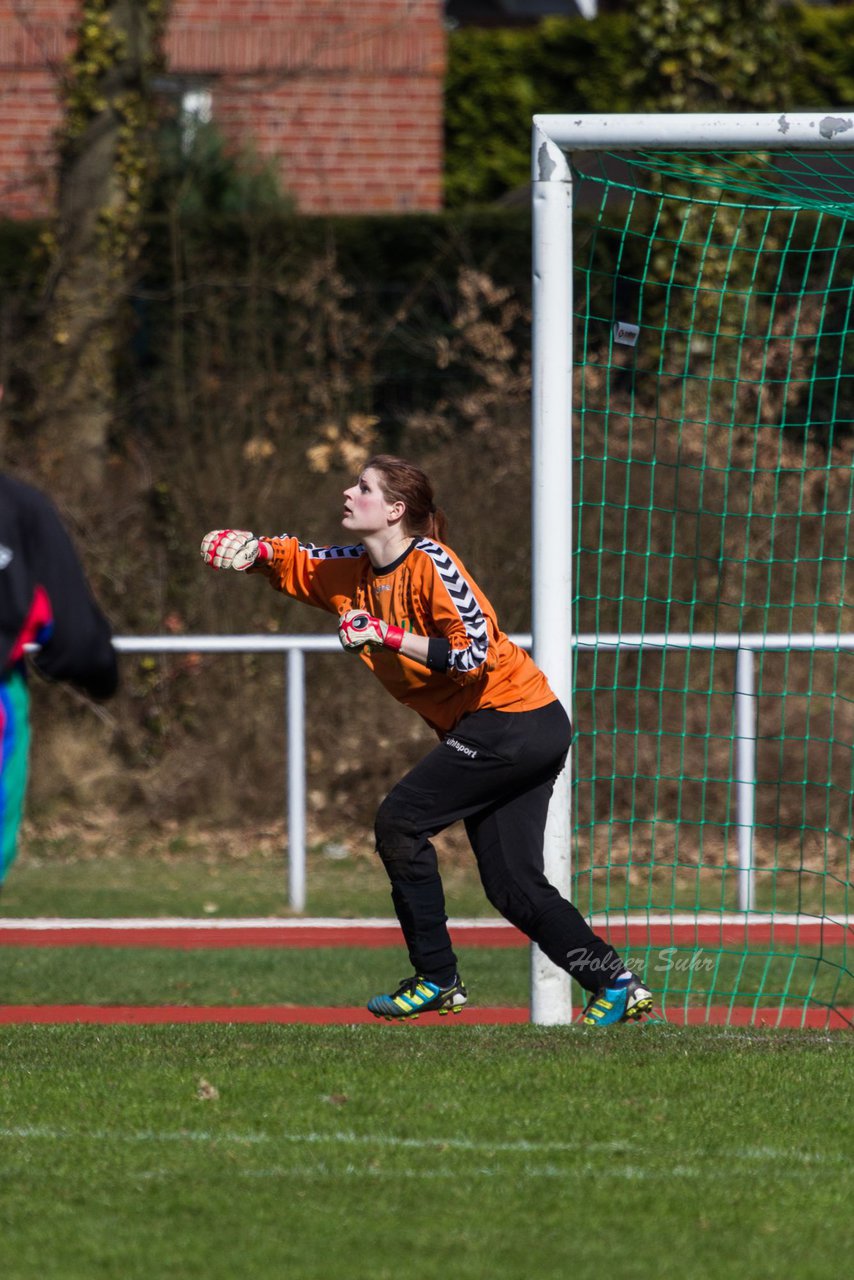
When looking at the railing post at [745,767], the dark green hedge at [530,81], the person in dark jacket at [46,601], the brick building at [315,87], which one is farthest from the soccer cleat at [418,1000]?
the dark green hedge at [530,81]

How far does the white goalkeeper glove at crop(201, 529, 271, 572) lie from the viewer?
250 inches

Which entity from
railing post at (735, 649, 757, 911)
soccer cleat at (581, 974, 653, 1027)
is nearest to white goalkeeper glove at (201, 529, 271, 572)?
soccer cleat at (581, 974, 653, 1027)

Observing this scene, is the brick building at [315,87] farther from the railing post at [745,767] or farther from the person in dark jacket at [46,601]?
the person in dark jacket at [46,601]

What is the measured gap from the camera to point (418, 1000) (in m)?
6.39

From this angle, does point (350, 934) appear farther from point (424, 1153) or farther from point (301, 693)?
point (424, 1153)

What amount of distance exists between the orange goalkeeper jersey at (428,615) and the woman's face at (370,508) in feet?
0.40

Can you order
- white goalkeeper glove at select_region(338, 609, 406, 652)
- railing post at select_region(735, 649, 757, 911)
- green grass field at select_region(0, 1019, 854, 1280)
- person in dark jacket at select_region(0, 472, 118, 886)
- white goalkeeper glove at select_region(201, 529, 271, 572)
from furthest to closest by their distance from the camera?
railing post at select_region(735, 649, 757, 911) < white goalkeeper glove at select_region(201, 529, 271, 572) < white goalkeeper glove at select_region(338, 609, 406, 652) < person in dark jacket at select_region(0, 472, 118, 886) < green grass field at select_region(0, 1019, 854, 1280)

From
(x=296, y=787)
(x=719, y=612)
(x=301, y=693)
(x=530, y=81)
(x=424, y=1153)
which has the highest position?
(x=530, y=81)

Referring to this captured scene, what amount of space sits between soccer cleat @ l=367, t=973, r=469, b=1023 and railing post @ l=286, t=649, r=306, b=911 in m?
3.94

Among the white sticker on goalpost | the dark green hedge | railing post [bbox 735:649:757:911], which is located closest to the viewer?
the white sticker on goalpost

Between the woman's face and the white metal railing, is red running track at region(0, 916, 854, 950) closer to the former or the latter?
the white metal railing

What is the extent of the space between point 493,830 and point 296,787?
4144 millimetres

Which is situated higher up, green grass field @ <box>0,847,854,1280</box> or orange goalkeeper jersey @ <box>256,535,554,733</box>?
orange goalkeeper jersey @ <box>256,535,554,733</box>

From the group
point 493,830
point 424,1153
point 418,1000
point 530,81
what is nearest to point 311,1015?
point 418,1000
